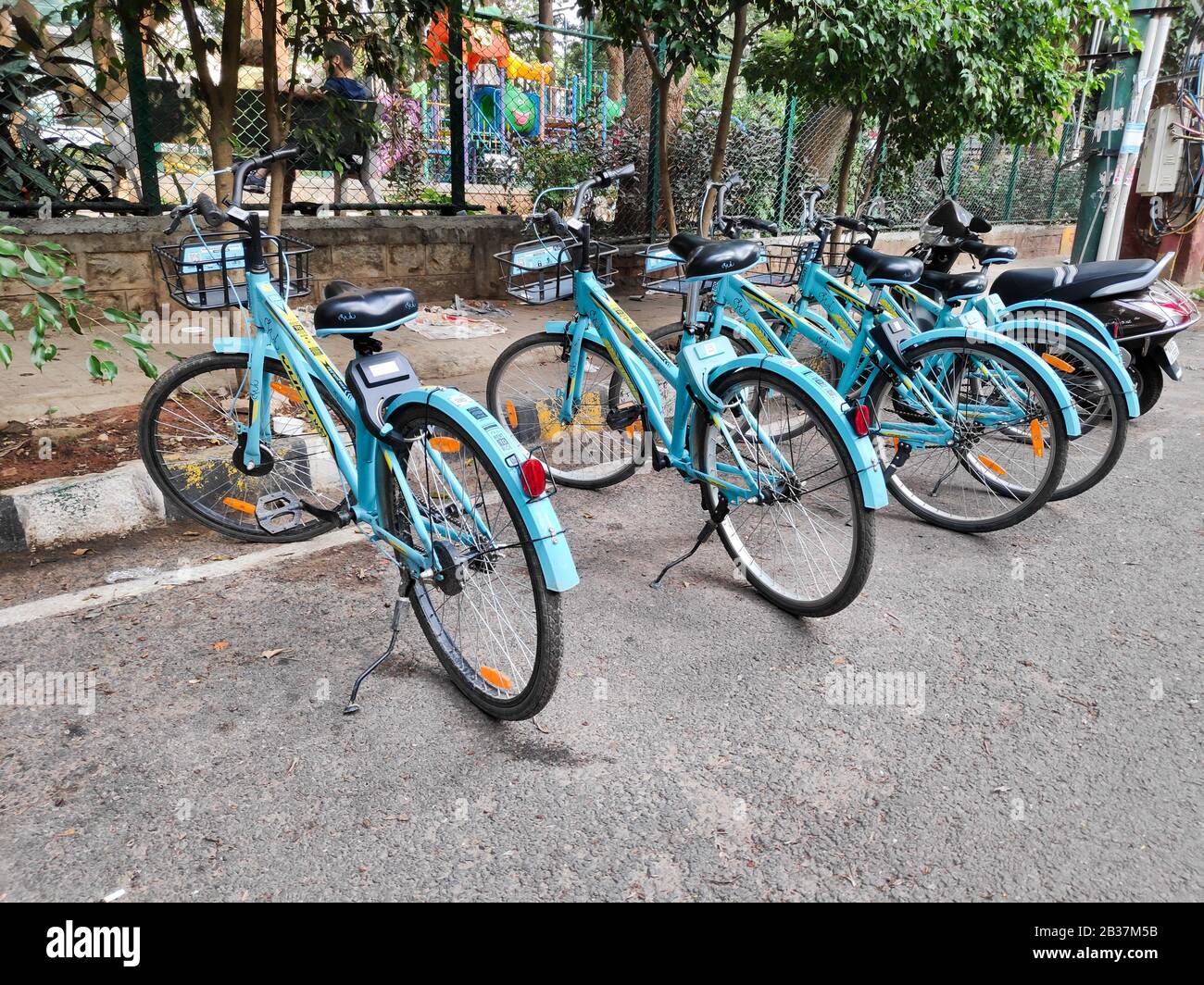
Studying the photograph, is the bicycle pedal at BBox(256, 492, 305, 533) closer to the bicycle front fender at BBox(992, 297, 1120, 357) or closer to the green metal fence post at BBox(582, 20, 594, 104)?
the bicycle front fender at BBox(992, 297, 1120, 357)

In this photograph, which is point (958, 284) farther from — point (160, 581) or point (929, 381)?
point (160, 581)

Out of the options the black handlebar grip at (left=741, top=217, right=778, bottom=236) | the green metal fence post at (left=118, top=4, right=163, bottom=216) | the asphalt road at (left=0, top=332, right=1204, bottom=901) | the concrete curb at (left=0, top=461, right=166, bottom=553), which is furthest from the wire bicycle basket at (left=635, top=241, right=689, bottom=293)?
the green metal fence post at (left=118, top=4, right=163, bottom=216)

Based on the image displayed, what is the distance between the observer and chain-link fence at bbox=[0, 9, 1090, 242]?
6402mm

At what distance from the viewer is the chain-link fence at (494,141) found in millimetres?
6402

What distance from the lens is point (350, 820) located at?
234cm

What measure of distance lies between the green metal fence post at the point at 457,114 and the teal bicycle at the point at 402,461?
11.0 ft

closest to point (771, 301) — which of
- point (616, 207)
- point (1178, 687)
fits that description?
point (1178, 687)

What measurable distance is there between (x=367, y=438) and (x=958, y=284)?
3055mm

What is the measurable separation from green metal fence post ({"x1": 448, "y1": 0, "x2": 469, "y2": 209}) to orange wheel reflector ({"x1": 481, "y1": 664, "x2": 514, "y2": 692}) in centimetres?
485

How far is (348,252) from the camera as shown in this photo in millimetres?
6898

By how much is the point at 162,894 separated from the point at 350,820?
0.44 meters

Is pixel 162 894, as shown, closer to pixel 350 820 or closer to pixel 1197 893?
pixel 350 820

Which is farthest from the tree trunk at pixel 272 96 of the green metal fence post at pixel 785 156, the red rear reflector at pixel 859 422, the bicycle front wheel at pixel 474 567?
the green metal fence post at pixel 785 156

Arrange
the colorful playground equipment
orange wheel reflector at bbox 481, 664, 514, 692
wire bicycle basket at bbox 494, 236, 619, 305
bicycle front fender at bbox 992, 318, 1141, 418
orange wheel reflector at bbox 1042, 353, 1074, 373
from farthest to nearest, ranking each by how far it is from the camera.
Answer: the colorful playground equipment
orange wheel reflector at bbox 1042, 353, 1074, 373
bicycle front fender at bbox 992, 318, 1141, 418
wire bicycle basket at bbox 494, 236, 619, 305
orange wheel reflector at bbox 481, 664, 514, 692
